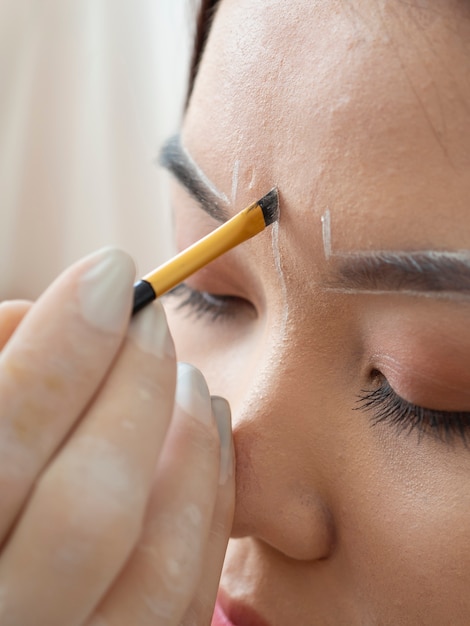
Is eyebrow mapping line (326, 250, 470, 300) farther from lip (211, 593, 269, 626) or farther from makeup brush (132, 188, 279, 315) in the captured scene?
lip (211, 593, 269, 626)

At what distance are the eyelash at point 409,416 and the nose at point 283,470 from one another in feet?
0.12

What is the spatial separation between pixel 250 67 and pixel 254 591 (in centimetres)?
34

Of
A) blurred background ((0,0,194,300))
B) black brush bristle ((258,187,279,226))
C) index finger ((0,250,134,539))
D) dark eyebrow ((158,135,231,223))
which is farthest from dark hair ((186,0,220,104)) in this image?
blurred background ((0,0,194,300))

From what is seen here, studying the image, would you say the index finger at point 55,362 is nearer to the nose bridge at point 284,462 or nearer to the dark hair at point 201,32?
the nose bridge at point 284,462

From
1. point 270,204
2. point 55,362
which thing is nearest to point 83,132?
point 270,204

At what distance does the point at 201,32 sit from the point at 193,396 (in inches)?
15.6

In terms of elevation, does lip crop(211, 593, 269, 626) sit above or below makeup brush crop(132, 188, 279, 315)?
below

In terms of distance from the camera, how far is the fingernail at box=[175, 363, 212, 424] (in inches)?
18.3

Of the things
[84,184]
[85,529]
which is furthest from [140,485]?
[84,184]

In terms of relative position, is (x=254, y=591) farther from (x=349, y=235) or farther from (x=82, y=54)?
(x=82, y=54)

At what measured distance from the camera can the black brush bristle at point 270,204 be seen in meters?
0.50

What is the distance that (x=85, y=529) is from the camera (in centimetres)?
39

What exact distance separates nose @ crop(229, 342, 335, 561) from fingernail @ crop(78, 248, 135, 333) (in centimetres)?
14

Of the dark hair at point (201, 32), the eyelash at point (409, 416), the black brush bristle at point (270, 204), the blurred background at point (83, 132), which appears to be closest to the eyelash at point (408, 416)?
the eyelash at point (409, 416)
